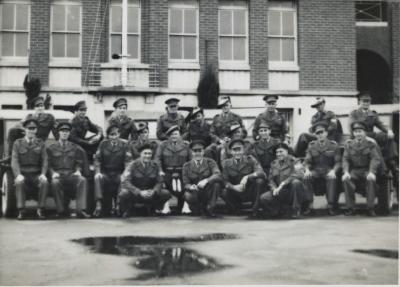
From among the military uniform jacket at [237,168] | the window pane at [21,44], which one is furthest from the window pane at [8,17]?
the military uniform jacket at [237,168]

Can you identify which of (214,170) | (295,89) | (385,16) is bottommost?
(214,170)

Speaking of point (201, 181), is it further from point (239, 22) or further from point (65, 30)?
point (65, 30)

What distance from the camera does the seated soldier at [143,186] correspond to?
7758mm

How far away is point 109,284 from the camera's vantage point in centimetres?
452

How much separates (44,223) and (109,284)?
2855 millimetres

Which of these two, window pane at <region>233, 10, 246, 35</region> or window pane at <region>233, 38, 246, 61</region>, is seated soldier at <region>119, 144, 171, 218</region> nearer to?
window pane at <region>233, 38, 246, 61</region>

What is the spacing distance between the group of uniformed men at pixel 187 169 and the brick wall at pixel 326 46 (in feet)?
13.8

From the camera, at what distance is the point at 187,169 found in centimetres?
816

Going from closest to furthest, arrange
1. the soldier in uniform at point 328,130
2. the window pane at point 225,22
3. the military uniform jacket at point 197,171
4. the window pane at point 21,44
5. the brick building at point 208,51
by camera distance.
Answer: the military uniform jacket at point 197,171 < the soldier in uniform at point 328,130 < the window pane at point 21,44 < the brick building at point 208,51 < the window pane at point 225,22

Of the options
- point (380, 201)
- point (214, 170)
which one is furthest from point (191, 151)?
point (380, 201)

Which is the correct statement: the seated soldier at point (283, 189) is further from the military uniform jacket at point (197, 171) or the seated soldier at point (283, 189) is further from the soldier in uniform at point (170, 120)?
the soldier in uniform at point (170, 120)

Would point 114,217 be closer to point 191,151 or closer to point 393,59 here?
point 191,151

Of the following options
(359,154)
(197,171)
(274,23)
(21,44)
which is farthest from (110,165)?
(274,23)

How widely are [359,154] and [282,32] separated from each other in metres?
5.63
